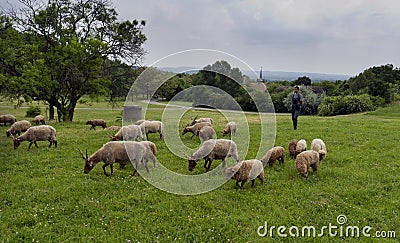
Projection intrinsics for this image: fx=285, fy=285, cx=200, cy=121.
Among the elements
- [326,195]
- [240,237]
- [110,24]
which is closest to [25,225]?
[240,237]

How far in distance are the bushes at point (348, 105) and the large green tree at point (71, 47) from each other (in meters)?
28.9

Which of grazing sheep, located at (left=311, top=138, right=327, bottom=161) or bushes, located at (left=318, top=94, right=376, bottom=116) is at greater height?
bushes, located at (left=318, top=94, right=376, bottom=116)

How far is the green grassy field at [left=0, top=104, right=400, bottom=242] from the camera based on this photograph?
6.25 m

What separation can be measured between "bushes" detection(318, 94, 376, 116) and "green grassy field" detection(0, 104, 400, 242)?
3116 centimetres

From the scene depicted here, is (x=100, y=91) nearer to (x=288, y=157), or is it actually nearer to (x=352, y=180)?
(x=288, y=157)

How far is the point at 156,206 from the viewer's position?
7.41 meters

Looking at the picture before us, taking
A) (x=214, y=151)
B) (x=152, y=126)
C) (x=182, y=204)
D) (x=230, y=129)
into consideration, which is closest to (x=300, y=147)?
(x=214, y=151)

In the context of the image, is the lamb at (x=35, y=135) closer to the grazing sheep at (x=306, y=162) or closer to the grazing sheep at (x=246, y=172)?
the grazing sheep at (x=246, y=172)

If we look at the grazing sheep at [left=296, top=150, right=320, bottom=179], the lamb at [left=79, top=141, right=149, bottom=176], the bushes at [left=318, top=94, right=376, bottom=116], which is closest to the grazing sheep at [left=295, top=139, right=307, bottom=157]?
the grazing sheep at [left=296, top=150, right=320, bottom=179]

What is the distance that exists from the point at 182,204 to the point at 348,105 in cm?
3900

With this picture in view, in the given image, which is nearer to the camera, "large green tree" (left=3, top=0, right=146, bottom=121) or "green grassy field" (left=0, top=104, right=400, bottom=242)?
"green grassy field" (left=0, top=104, right=400, bottom=242)

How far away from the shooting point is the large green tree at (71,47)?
23.9 metres

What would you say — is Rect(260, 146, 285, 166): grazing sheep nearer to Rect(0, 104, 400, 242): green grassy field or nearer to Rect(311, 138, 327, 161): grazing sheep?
Rect(0, 104, 400, 242): green grassy field

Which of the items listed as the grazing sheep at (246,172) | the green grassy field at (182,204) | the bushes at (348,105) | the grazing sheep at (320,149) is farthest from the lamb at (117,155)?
the bushes at (348,105)
